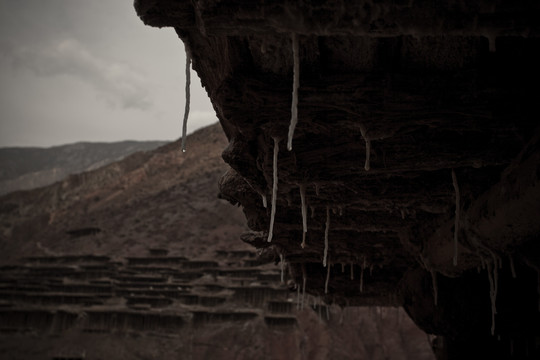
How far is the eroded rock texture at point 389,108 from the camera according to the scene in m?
1.69

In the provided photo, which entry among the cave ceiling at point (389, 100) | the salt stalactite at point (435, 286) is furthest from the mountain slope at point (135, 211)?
the cave ceiling at point (389, 100)

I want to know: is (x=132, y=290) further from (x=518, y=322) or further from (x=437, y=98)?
(x=437, y=98)

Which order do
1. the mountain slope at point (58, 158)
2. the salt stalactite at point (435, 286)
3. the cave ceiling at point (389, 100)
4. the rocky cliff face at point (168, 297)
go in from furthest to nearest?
1. the mountain slope at point (58, 158)
2. the rocky cliff face at point (168, 297)
3. the salt stalactite at point (435, 286)
4. the cave ceiling at point (389, 100)

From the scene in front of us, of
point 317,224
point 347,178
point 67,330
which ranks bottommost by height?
point 67,330

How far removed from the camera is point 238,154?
2953mm

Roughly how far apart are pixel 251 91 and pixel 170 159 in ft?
Answer: 176

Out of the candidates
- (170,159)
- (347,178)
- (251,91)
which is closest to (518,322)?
(347,178)

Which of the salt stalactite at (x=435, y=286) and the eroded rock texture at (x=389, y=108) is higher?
the eroded rock texture at (x=389, y=108)

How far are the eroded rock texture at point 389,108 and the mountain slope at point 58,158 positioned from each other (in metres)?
114

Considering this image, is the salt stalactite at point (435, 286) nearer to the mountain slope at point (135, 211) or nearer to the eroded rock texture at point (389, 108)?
the eroded rock texture at point (389, 108)

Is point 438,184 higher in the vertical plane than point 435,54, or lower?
lower

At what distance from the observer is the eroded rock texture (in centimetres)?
169

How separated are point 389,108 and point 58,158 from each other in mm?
133355

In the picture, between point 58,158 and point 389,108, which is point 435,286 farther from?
point 58,158
